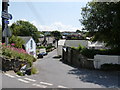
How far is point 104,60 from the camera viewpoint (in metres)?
13.5

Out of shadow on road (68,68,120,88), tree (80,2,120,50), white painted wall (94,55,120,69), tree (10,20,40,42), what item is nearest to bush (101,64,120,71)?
white painted wall (94,55,120,69)

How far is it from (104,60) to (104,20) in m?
3.38

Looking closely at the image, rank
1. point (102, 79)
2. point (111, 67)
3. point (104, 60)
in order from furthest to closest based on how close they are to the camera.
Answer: point (104, 60), point (111, 67), point (102, 79)

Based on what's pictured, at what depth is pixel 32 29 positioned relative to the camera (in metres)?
56.1

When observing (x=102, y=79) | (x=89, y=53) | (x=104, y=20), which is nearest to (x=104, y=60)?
(x=89, y=53)

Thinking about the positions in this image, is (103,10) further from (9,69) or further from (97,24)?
(9,69)

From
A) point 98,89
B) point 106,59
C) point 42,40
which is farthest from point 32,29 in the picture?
point 98,89

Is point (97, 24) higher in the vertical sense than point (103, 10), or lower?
lower

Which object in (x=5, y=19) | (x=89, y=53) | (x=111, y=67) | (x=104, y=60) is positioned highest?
(x=5, y=19)

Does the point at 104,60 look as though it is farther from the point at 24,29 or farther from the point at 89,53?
the point at 24,29

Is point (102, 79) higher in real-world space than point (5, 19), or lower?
lower

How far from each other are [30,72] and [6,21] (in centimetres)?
462

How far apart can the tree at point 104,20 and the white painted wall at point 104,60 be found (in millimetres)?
1670

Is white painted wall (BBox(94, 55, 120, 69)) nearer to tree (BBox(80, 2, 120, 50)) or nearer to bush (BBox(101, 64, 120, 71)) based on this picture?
bush (BBox(101, 64, 120, 71))
